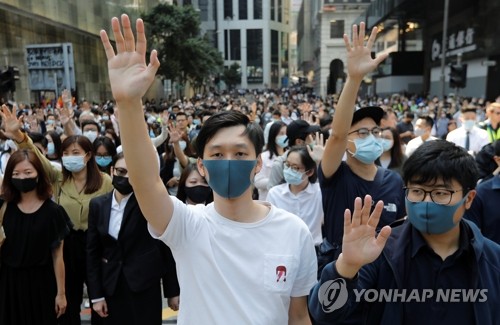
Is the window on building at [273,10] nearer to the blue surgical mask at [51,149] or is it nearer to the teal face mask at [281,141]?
the teal face mask at [281,141]

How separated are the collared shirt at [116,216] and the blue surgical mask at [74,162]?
982 millimetres

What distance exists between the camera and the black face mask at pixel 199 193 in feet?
12.9

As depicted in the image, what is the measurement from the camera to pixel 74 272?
3736 millimetres

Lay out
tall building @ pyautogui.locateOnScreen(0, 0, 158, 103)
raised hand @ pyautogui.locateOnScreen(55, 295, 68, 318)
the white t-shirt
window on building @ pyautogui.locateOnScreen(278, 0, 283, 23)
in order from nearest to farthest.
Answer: the white t-shirt → raised hand @ pyautogui.locateOnScreen(55, 295, 68, 318) → tall building @ pyautogui.locateOnScreen(0, 0, 158, 103) → window on building @ pyautogui.locateOnScreen(278, 0, 283, 23)

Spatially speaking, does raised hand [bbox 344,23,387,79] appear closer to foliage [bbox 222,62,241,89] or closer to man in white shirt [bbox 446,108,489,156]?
man in white shirt [bbox 446,108,489,156]

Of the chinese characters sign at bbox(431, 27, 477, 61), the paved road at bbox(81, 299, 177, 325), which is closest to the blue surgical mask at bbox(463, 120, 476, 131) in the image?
the paved road at bbox(81, 299, 177, 325)

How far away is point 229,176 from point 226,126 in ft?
0.70

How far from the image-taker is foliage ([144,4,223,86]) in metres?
30.8

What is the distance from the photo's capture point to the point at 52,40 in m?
A: 24.0

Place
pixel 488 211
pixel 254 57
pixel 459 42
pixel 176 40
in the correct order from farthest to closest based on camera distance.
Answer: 1. pixel 254 57
2. pixel 176 40
3. pixel 459 42
4. pixel 488 211

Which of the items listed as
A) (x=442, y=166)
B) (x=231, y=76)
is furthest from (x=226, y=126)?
(x=231, y=76)

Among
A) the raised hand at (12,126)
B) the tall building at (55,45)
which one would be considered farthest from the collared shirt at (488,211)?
the tall building at (55,45)

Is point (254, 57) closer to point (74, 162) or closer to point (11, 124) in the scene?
point (11, 124)

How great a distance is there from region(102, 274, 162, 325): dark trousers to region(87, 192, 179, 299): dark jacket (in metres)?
0.05
